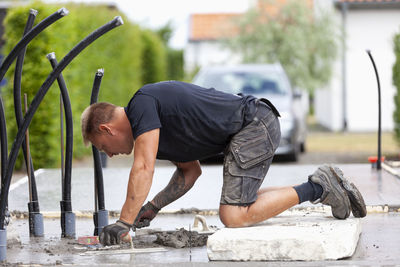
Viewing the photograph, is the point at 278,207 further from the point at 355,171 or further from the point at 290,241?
the point at 355,171

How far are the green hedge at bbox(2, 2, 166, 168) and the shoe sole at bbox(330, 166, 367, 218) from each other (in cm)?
674

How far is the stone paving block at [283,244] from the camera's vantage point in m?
4.80

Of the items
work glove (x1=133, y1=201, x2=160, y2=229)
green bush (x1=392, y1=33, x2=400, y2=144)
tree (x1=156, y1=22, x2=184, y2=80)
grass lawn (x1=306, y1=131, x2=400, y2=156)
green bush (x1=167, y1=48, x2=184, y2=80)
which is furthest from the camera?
green bush (x1=167, y1=48, x2=184, y2=80)

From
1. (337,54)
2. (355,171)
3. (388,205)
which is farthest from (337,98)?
(388,205)

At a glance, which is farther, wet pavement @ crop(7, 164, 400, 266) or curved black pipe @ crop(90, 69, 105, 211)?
Answer: curved black pipe @ crop(90, 69, 105, 211)

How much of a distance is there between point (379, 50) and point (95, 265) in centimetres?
1918

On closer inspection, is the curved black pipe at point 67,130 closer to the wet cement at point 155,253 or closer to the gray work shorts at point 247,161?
the wet cement at point 155,253

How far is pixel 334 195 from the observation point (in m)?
5.35

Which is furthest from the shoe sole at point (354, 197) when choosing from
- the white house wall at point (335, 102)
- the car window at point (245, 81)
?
the white house wall at point (335, 102)

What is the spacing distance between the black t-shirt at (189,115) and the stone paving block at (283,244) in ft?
2.12

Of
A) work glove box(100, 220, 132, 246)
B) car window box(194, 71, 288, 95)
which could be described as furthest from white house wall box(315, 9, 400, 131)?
work glove box(100, 220, 132, 246)

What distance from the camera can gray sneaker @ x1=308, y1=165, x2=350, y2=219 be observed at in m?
5.35

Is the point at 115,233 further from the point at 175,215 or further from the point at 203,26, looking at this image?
the point at 203,26

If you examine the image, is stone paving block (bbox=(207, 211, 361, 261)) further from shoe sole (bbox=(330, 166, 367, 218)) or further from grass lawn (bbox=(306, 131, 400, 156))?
grass lawn (bbox=(306, 131, 400, 156))
